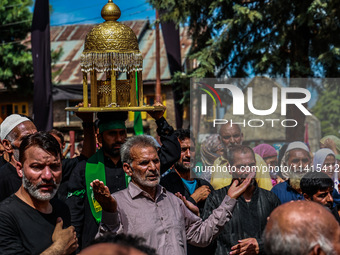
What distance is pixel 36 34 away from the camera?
37.6 feet

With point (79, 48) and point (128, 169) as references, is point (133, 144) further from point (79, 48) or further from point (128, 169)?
point (79, 48)

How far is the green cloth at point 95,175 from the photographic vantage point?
4555 mm

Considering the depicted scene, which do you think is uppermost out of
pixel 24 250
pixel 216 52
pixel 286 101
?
pixel 216 52

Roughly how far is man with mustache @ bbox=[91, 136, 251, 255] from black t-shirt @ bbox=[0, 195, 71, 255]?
48 centimetres

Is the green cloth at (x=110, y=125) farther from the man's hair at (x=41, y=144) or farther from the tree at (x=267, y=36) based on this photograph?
the tree at (x=267, y=36)

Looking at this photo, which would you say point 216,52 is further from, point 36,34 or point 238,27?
point 36,34

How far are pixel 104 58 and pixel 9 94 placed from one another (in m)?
26.6

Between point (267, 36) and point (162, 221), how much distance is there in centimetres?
1032

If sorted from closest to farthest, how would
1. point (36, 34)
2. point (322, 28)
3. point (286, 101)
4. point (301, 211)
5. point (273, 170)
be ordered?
1. point (301, 211)
2. point (273, 170)
3. point (286, 101)
4. point (36, 34)
5. point (322, 28)

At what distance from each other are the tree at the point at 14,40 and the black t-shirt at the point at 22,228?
59.6ft

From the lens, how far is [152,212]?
3998 millimetres

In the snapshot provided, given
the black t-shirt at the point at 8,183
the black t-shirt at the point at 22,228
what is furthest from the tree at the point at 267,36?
the black t-shirt at the point at 22,228

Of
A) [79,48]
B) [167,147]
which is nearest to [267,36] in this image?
[167,147]

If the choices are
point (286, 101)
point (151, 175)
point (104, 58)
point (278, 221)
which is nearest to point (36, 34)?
point (286, 101)
